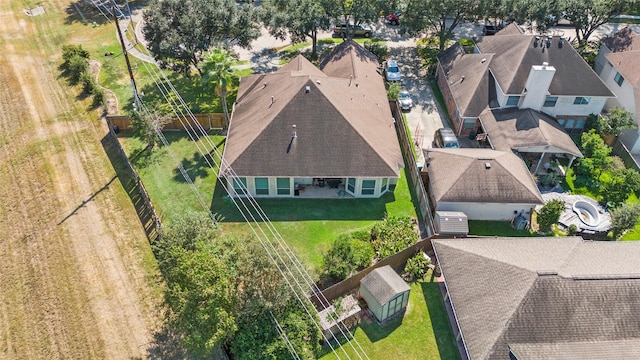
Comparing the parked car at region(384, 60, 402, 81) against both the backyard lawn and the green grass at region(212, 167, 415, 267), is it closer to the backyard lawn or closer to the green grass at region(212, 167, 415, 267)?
the backyard lawn

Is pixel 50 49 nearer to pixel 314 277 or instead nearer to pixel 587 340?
pixel 314 277

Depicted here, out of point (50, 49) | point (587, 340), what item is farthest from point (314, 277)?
point (50, 49)

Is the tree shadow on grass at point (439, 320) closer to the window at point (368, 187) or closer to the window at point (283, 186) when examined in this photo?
the window at point (368, 187)

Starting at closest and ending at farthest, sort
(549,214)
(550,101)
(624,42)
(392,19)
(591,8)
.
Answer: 1. (549,214)
2. (550,101)
3. (624,42)
4. (591,8)
5. (392,19)


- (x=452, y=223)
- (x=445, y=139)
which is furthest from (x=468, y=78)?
(x=452, y=223)

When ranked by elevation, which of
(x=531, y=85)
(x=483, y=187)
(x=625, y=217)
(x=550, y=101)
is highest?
(x=531, y=85)

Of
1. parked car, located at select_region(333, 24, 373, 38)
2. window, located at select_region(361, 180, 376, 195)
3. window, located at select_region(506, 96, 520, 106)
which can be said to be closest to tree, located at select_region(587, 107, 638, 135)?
window, located at select_region(506, 96, 520, 106)

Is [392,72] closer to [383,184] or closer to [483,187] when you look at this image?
[383,184]

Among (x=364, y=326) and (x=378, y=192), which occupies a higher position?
(x=378, y=192)
